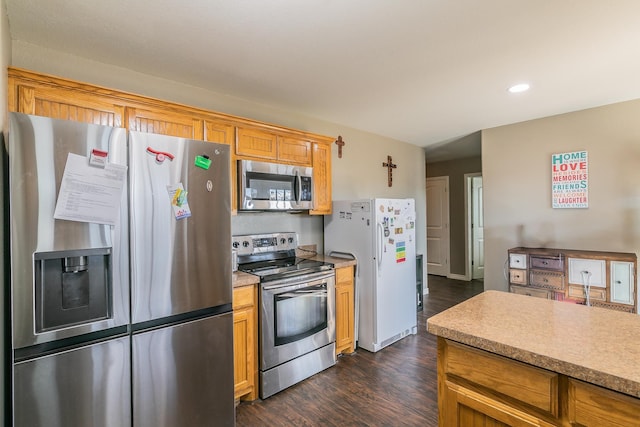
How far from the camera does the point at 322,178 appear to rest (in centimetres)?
317

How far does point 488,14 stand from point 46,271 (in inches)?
98.1

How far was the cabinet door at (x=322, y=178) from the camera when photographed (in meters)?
3.10

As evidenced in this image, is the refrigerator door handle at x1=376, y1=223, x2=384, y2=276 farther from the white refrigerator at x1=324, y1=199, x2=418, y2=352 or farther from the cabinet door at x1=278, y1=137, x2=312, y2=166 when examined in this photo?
the cabinet door at x1=278, y1=137, x2=312, y2=166

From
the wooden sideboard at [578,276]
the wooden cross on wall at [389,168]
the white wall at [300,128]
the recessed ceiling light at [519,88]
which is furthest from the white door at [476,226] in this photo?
the recessed ceiling light at [519,88]

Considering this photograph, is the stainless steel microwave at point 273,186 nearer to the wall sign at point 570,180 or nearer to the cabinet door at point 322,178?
the cabinet door at point 322,178

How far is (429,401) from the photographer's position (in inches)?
88.7

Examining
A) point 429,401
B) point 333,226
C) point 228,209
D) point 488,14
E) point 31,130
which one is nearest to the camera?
point 31,130

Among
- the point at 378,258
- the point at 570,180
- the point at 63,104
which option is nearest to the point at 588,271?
the point at 570,180

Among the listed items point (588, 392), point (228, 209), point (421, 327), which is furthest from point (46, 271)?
point (421, 327)

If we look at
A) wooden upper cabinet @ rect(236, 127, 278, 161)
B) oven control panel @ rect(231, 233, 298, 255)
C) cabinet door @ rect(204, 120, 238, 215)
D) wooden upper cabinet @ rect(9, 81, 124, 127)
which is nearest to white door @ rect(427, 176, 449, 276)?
oven control panel @ rect(231, 233, 298, 255)

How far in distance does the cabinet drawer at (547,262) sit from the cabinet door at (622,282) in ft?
1.23

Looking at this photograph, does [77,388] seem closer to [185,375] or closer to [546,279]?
[185,375]

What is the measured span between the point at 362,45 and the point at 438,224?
5055 millimetres

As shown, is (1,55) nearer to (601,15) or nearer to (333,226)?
(333,226)
